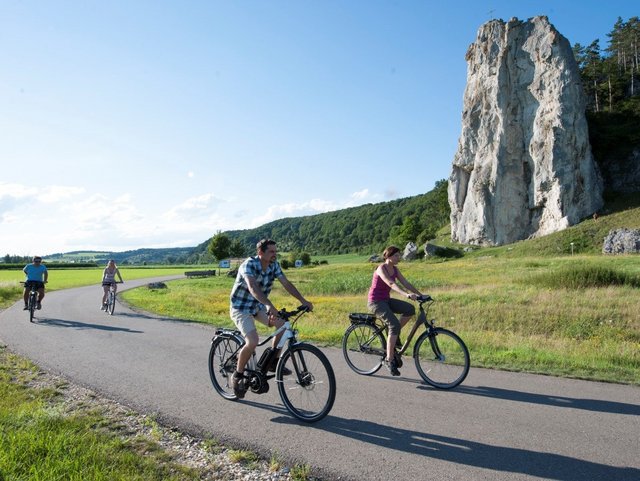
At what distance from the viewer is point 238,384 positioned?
657 centimetres

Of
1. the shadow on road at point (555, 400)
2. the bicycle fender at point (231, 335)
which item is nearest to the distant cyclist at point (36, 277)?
the bicycle fender at point (231, 335)

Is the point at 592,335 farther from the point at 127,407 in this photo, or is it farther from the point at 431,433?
the point at 127,407

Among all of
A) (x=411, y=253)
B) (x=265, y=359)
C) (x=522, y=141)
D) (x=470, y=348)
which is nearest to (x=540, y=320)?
(x=470, y=348)

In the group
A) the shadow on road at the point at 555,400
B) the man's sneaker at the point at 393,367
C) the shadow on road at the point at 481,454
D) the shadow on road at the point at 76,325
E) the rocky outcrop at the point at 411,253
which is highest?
the rocky outcrop at the point at 411,253

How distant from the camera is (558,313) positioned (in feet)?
53.4

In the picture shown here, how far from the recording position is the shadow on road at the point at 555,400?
6.08 meters

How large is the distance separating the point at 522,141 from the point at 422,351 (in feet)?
246

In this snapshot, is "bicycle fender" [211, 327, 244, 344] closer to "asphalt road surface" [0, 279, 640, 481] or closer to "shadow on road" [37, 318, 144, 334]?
"asphalt road surface" [0, 279, 640, 481]

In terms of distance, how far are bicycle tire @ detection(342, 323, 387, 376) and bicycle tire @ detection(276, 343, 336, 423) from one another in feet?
8.32

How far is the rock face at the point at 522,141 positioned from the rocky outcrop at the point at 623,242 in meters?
15.4

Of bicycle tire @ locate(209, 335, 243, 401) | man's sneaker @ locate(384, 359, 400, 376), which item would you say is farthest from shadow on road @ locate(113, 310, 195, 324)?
man's sneaker @ locate(384, 359, 400, 376)

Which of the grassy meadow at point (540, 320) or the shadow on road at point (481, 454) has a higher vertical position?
the grassy meadow at point (540, 320)

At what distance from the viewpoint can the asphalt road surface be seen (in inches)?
179

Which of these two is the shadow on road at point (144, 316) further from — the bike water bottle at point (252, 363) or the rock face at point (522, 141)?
the rock face at point (522, 141)
